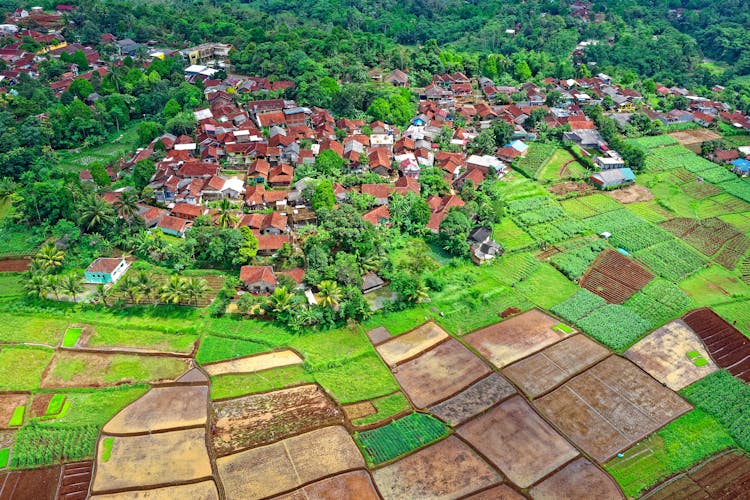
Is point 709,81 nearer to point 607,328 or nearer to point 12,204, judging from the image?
point 607,328

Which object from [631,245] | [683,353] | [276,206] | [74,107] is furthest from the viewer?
[74,107]

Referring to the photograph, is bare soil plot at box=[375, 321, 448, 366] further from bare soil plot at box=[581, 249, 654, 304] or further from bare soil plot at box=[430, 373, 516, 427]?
bare soil plot at box=[581, 249, 654, 304]

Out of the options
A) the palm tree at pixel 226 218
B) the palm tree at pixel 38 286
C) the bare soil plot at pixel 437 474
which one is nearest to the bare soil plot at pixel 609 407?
the bare soil plot at pixel 437 474

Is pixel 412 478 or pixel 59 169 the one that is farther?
pixel 59 169

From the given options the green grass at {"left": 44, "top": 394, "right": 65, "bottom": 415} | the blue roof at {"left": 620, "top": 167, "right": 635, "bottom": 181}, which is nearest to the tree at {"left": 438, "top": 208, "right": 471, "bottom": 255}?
the blue roof at {"left": 620, "top": 167, "right": 635, "bottom": 181}

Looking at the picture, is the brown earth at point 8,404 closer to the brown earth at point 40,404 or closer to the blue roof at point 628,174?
the brown earth at point 40,404

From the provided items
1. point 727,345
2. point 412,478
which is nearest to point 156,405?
point 412,478

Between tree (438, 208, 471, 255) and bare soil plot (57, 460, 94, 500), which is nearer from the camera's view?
bare soil plot (57, 460, 94, 500)
